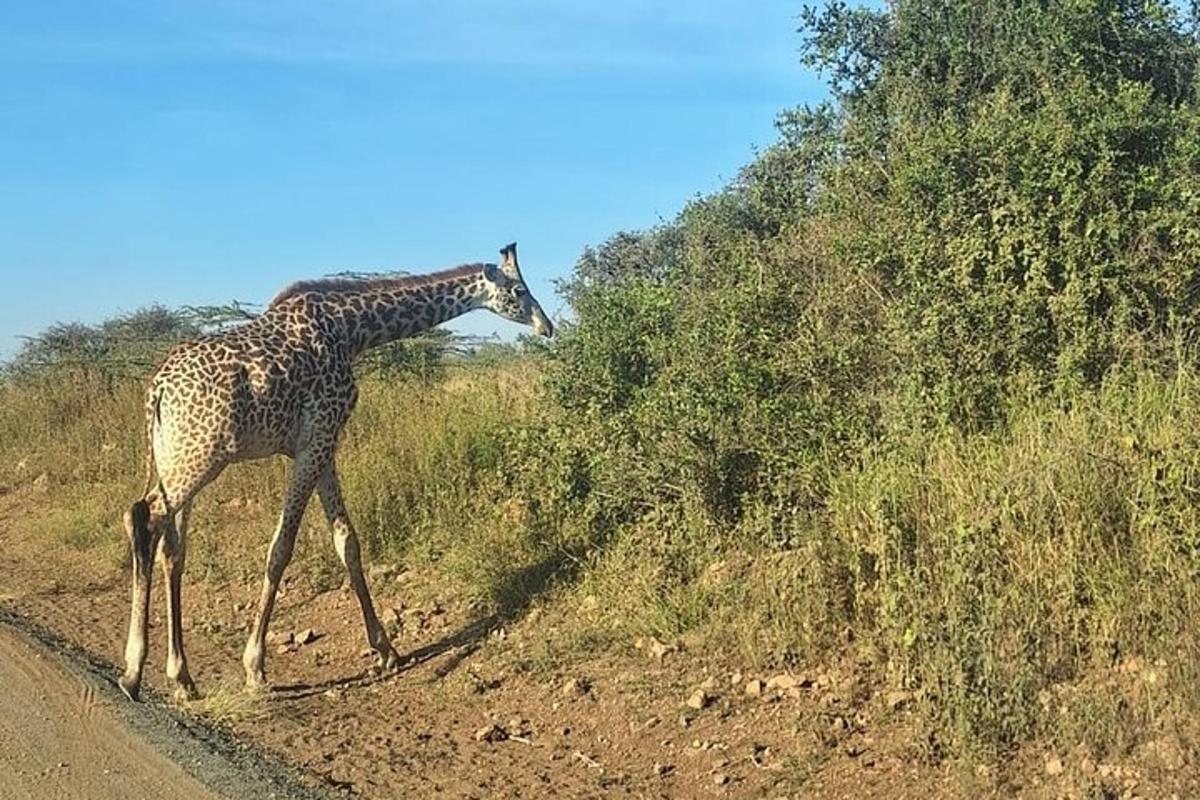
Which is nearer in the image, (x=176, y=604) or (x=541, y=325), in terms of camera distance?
(x=176, y=604)

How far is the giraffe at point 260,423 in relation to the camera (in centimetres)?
702

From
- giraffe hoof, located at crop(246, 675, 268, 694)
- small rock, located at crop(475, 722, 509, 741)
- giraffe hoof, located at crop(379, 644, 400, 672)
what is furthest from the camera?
giraffe hoof, located at crop(379, 644, 400, 672)

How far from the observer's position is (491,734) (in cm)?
601

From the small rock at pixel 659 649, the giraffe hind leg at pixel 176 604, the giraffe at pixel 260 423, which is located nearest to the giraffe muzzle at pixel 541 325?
the giraffe at pixel 260 423

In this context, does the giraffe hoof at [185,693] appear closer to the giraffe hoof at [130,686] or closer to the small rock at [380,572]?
the giraffe hoof at [130,686]

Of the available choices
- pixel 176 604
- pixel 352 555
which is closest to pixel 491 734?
pixel 352 555

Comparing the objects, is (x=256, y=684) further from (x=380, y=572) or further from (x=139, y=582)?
(x=380, y=572)

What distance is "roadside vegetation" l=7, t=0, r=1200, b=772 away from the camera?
4883 mm

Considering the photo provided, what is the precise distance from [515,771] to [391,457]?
492cm

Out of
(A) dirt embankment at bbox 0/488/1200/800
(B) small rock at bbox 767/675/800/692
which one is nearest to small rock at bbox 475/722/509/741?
(A) dirt embankment at bbox 0/488/1200/800

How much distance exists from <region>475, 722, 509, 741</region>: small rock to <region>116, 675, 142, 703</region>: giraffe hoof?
→ 2154 millimetres

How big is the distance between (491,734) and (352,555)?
2.14 m

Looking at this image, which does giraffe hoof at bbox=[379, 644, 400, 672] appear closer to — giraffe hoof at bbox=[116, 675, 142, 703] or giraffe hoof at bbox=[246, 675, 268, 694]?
giraffe hoof at bbox=[246, 675, 268, 694]

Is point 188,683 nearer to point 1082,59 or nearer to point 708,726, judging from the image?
point 708,726
